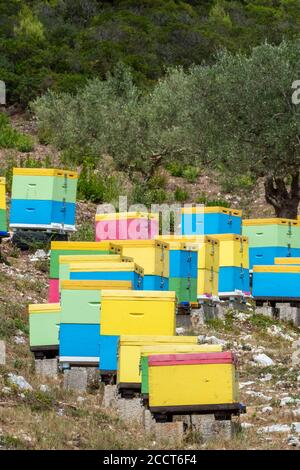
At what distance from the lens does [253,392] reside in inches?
758

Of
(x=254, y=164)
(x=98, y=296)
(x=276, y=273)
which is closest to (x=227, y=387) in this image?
(x=98, y=296)

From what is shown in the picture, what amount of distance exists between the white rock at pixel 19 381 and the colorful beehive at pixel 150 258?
659cm

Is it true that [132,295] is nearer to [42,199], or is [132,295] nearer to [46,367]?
[46,367]

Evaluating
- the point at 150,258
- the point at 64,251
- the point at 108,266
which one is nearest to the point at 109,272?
the point at 108,266

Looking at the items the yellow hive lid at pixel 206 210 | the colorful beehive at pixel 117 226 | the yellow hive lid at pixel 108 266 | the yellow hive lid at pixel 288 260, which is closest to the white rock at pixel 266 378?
the yellow hive lid at pixel 108 266

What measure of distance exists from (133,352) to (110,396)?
1.45 m

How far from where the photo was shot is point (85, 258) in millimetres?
21703

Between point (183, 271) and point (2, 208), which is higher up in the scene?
point (2, 208)

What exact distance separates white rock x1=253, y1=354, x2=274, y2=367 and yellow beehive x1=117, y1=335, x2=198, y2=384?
545 cm

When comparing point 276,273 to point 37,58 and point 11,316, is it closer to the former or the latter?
point 11,316

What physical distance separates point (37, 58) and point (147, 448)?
49546 millimetres

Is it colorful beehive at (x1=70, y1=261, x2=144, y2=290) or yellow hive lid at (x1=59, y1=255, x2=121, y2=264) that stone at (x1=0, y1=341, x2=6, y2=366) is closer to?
colorful beehive at (x1=70, y1=261, x2=144, y2=290)

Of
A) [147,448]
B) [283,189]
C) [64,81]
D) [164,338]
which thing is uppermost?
[64,81]

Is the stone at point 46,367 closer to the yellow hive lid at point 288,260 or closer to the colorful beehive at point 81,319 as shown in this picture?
the colorful beehive at point 81,319
